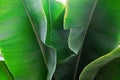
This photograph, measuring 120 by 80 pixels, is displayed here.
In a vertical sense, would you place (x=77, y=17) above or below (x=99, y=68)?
above

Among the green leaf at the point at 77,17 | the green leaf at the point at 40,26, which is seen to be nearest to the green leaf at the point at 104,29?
the green leaf at the point at 77,17

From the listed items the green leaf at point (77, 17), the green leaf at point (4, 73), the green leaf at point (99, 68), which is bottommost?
the green leaf at point (4, 73)

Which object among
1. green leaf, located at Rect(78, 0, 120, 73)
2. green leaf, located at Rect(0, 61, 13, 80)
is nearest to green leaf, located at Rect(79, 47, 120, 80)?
green leaf, located at Rect(78, 0, 120, 73)

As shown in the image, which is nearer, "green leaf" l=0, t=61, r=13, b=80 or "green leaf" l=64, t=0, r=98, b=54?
"green leaf" l=64, t=0, r=98, b=54

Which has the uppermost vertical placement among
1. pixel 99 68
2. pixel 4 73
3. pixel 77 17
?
pixel 77 17

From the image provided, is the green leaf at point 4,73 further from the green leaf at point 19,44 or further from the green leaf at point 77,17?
the green leaf at point 77,17

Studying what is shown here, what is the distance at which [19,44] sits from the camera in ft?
2.41

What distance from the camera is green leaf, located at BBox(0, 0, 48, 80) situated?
0.69 meters

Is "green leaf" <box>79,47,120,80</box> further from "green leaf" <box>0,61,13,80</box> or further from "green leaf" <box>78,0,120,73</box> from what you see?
"green leaf" <box>0,61,13,80</box>

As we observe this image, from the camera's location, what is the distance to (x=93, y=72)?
2.35 ft

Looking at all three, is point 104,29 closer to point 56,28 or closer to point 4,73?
point 56,28

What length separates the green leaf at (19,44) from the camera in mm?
692

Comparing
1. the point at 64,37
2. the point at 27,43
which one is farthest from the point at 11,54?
the point at 64,37

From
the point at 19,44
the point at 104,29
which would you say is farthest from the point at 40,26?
the point at 104,29
